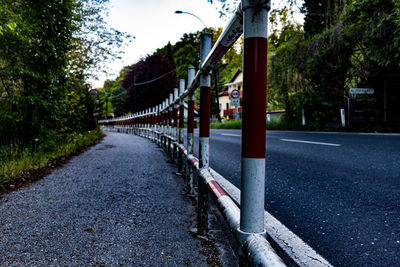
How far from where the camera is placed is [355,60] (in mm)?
14930

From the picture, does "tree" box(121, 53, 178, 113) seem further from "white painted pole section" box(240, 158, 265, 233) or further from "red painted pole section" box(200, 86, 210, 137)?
"white painted pole section" box(240, 158, 265, 233)

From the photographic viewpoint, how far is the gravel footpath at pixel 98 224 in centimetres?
185

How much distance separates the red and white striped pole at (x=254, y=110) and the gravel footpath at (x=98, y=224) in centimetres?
92

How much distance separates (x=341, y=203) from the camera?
112 inches

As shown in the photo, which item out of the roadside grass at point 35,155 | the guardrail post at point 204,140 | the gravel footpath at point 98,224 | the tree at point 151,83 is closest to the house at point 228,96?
the tree at point 151,83

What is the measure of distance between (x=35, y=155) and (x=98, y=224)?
3.51 m

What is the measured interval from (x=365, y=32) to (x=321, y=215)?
502 inches

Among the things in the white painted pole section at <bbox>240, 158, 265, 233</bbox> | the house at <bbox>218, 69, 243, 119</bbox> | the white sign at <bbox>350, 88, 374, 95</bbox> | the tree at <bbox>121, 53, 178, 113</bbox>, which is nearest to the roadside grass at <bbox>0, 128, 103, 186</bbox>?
the white painted pole section at <bbox>240, 158, 265, 233</bbox>

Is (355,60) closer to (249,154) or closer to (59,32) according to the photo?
(59,32)

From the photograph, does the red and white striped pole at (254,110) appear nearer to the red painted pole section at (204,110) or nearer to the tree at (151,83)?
the red painted pole section at (204,110)

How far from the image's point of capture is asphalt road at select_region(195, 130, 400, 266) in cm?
195

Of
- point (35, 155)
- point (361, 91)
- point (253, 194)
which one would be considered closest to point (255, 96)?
point (253, 194)

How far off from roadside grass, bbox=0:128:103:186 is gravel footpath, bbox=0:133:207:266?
0.55 meters

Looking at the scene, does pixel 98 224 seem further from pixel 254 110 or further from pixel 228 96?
pixel 228 96
